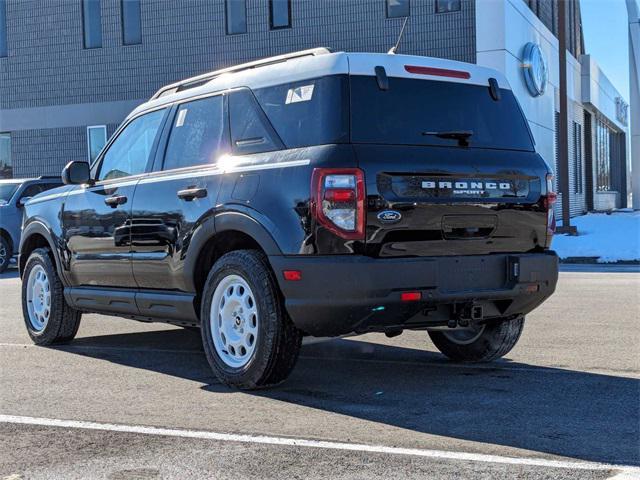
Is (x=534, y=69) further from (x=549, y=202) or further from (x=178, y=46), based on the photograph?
(x=549, y=202)

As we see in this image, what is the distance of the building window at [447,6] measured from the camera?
2108 centimetres

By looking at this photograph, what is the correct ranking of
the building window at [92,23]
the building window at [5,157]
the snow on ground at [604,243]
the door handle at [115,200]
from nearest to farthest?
the door handle at [115,200]
the snow on ground at [604,243]
the building window at [92,23]
the building window at [5,157]

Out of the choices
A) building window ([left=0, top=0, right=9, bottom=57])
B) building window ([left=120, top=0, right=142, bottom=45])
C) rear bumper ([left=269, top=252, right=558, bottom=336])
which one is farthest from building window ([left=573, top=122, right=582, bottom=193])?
rear bumper ([left=269, top=252, right=558, bottom=336])

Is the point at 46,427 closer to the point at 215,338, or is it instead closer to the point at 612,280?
the point at 215,338

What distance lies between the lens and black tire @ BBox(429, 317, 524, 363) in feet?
20.6

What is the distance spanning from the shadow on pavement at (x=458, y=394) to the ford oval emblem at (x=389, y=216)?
1067 mm

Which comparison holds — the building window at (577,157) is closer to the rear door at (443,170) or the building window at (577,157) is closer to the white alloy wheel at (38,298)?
the white alloy wheel at (38,298)

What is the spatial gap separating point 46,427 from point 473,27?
18157mm

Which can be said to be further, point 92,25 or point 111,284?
point 92,25

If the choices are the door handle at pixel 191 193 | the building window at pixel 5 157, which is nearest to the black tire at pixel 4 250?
the building window at pixel 5 157

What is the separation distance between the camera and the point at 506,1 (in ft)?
69.5

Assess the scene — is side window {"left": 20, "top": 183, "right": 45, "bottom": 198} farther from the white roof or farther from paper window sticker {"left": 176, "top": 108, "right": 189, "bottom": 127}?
the white roof

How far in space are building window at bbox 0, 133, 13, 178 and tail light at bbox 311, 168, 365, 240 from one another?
2434 centimetres

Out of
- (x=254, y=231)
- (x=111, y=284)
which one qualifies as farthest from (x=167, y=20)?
(x=254, y=231)
